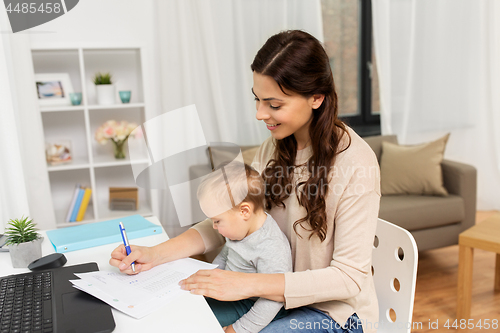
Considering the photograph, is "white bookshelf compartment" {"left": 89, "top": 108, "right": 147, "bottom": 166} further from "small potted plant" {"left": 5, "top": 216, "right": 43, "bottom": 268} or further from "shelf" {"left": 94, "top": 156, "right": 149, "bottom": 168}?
"small potted plant" {"left": 5, "top": 216, "right": 43, "bottom": 268}

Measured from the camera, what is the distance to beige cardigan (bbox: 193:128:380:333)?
0.99m

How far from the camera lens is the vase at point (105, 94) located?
2557mm

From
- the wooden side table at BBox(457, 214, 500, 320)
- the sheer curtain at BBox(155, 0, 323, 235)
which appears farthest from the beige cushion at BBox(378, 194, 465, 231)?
the sheer curtain at BBox(155, 0, 323, 235)

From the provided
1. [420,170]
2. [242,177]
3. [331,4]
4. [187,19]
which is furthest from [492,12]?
[242,177]

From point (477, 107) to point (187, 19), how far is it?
270 cm

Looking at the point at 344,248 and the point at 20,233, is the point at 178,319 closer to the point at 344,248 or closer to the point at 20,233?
the point at 344,248

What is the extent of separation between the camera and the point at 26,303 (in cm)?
87

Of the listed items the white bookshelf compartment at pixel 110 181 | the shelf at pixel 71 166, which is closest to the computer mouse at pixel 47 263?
the shelf at pixel 71 166

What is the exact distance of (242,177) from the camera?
3.22 ft

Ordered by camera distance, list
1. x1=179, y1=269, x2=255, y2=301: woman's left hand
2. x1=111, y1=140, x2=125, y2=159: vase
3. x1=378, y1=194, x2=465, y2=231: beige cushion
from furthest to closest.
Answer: x1=111, y1=140, x2=125, y2=159: vase
x1=378, y1=194, x2=465, y2=231: beige cushion
x1=179, y1=269, x2=255, y2=301: woman's left hand

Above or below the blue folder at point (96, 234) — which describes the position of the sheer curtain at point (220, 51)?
above

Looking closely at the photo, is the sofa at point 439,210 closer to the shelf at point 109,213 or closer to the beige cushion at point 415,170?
the beige cushion at point 415,170

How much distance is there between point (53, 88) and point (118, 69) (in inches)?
17.7

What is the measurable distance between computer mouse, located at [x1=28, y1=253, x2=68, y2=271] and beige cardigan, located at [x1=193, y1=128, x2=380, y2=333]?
58 centimetres
